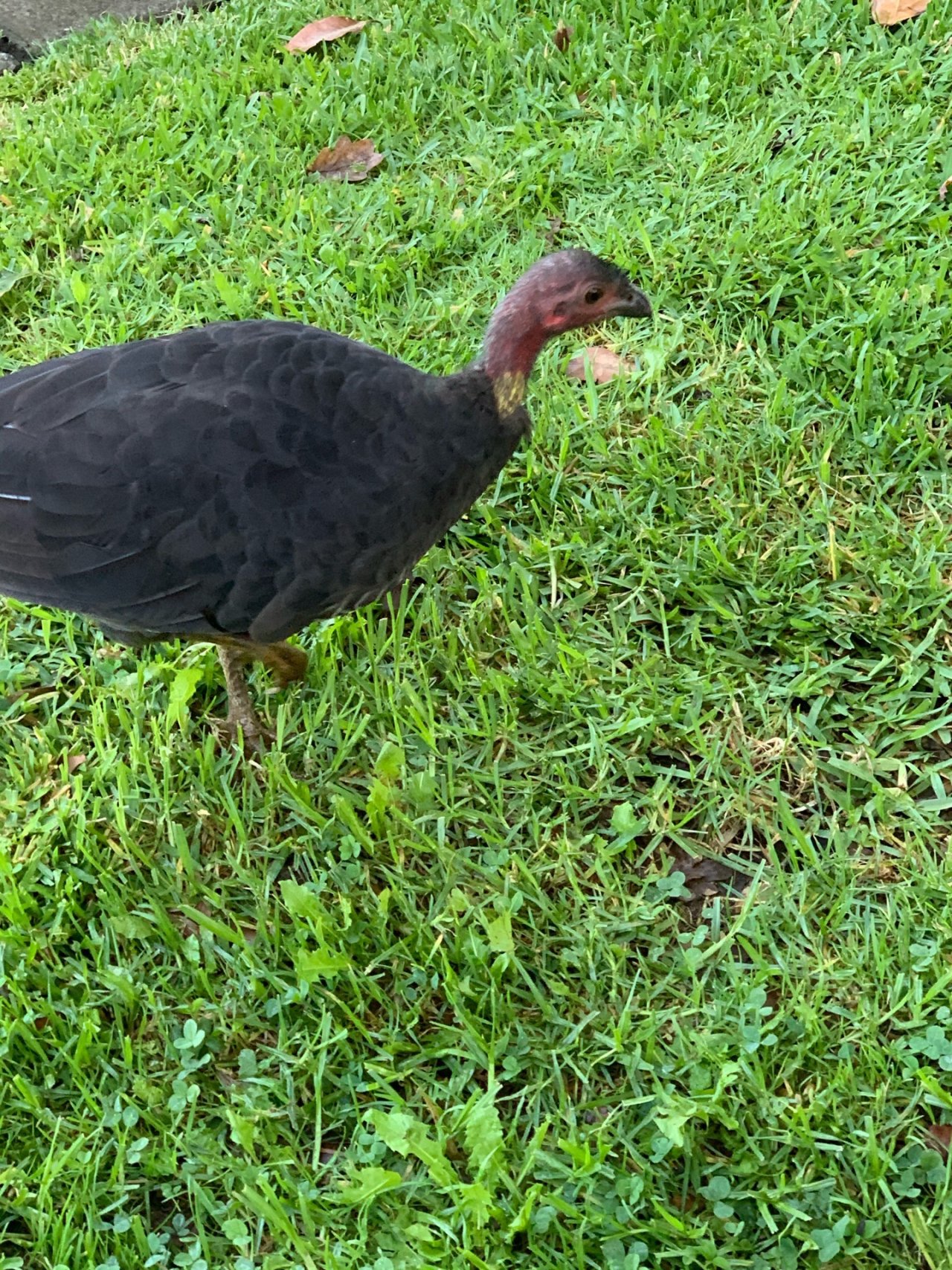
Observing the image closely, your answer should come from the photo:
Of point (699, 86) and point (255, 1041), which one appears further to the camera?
point (699, 86)

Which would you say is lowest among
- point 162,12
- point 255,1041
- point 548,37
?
point 255,1041

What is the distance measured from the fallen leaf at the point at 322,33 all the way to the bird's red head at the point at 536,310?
2.62 meters

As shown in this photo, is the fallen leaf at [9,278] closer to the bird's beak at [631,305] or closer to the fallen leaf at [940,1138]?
the bird's beak at [631,305]

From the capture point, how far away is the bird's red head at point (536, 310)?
2617 millimetres

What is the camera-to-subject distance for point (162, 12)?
17.7 ft

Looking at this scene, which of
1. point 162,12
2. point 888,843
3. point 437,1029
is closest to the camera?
point 437,1029

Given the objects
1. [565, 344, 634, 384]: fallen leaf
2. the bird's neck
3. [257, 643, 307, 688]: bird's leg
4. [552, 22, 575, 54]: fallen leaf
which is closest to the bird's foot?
[257, 643, 307, 688]: bird's leg

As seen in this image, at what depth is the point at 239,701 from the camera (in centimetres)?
262

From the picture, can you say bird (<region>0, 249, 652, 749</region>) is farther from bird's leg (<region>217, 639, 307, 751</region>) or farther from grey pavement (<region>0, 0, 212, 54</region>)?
grey pavement (<region>0, 0, 212, 54</region>)

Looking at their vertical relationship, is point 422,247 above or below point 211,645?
above

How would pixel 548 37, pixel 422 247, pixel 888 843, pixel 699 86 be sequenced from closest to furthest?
pixel 888 843 → pixel 422 247 → pixel 699 86 → pixel 548 37

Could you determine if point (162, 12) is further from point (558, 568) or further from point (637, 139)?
point (558, 568)

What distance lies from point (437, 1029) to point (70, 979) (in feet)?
2.64

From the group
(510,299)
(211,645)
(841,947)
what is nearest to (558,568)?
(510,299)
